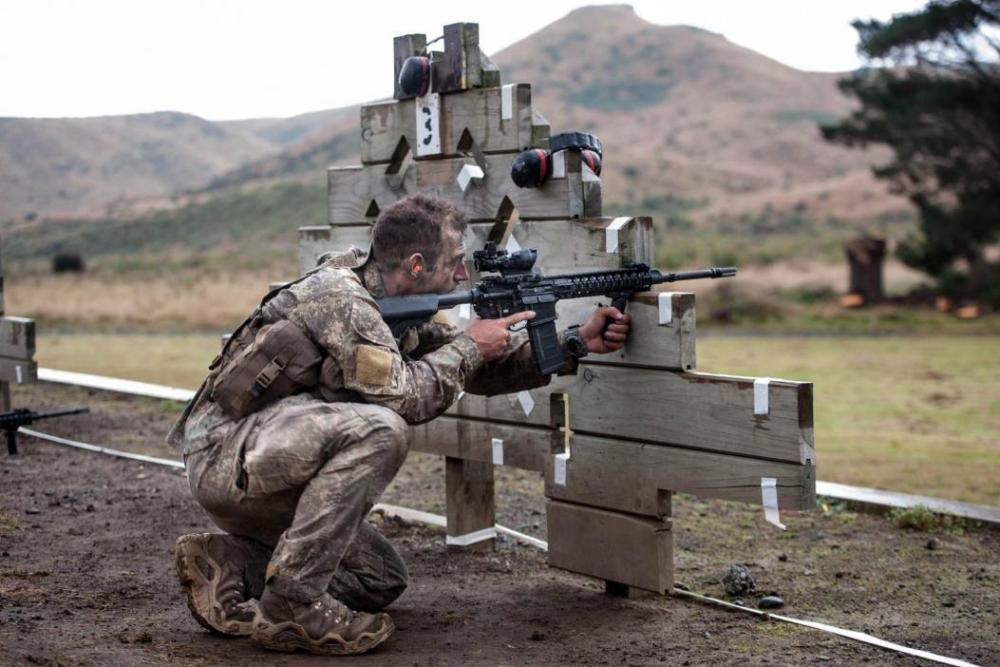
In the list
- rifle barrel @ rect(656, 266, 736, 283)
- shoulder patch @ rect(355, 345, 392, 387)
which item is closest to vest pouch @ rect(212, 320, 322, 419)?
shoulder patch @ rect(355, 345, 392, 387)

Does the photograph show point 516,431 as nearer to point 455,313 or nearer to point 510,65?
point 455,313

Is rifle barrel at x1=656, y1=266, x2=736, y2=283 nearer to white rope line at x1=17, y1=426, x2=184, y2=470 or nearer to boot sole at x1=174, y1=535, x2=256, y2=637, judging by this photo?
boot sole at x1=174, y1=535, x2=256, y2=637

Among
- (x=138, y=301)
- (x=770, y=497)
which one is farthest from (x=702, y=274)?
(x=138, y=301)

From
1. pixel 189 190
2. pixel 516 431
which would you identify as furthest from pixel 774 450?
pixel 189 190

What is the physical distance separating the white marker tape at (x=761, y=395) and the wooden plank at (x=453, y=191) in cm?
110

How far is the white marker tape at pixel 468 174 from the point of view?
507 cm

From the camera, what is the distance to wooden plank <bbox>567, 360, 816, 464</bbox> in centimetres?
402

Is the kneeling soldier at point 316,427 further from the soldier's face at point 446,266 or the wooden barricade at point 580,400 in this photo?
the wooden barricade at point 580,400

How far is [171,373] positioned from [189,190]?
224ft

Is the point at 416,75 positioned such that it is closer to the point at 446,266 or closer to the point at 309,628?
the point at 446,266

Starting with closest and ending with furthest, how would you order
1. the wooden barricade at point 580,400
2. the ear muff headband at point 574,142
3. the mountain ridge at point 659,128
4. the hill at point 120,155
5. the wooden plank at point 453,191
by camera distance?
the wooden barricade at point 580,400, the ear muff headband at point 574,142, the wooden plank at point 453,191, the hill at point 120,155, the mountain ridge at point 659,128

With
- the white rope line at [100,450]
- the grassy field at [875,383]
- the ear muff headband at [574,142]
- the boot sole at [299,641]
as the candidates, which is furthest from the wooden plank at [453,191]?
the grassy field at [875,383]

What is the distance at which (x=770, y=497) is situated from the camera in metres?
4.08

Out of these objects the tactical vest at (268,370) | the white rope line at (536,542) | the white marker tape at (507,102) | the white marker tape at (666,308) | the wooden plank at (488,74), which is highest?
the wooden plank at (488,74)
